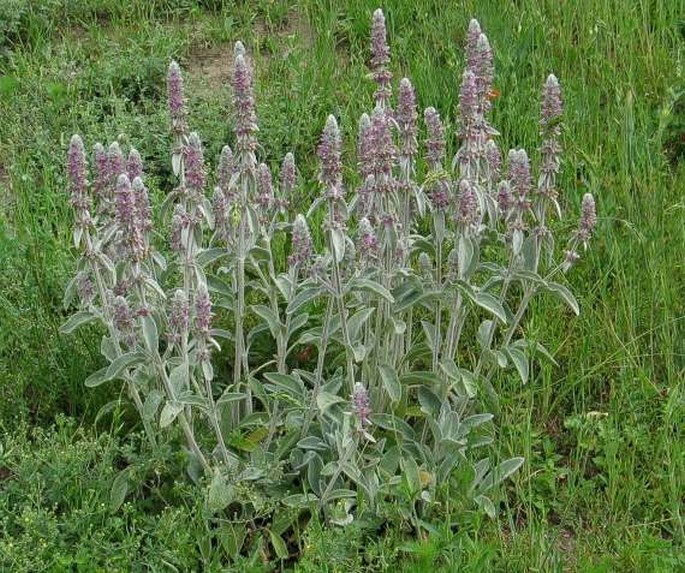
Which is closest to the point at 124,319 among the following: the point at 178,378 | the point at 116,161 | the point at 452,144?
the point at 178,378

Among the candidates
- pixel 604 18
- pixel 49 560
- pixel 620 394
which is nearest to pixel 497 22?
pixel 604 18

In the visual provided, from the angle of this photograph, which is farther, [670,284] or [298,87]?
[298,87]

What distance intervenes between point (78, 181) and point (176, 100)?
0.34 metres

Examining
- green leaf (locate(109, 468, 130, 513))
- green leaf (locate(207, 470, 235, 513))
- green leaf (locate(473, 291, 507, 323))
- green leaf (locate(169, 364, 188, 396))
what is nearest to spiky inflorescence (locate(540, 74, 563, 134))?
green leaf (locate(473, 291, 507, 323))

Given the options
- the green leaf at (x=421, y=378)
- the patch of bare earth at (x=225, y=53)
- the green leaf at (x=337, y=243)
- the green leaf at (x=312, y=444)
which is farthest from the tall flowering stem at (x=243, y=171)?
the patch of bare earth at (x=225, y=53)

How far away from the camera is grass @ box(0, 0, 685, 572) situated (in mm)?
3045

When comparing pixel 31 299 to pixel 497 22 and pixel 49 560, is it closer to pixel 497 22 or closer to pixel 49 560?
pixel 49 560

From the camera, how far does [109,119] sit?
496 cm

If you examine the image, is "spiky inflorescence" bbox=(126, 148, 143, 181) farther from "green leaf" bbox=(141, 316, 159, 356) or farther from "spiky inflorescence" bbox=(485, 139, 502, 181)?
"spiky inflorescence" bbox=(485, 139, 502, 181)

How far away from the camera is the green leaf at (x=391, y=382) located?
10.2 ft

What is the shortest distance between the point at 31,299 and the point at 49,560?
42.5 inches

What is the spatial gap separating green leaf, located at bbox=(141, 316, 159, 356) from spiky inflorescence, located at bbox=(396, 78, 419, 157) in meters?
0.83

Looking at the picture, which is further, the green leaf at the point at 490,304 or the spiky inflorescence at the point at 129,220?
the green leaf at the point at 490,304

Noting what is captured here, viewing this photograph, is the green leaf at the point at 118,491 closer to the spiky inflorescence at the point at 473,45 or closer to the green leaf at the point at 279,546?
the green leaf at the point at 279,546
